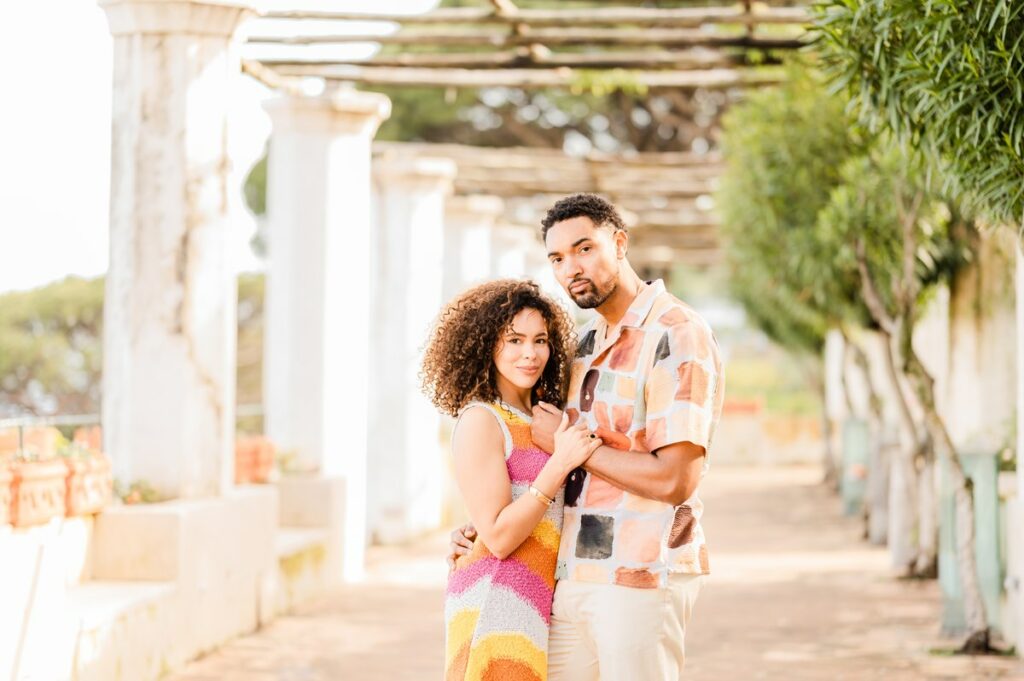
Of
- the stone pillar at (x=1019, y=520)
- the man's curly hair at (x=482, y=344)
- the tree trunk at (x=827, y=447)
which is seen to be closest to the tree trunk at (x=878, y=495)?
the stone pillar at (x=1019, y=520)

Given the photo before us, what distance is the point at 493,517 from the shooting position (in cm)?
364

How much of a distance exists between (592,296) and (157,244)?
4625 mm

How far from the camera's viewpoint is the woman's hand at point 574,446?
358 cm

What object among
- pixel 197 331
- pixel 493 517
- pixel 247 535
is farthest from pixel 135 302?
pixel 493 517

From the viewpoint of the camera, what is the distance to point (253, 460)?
9.88 m

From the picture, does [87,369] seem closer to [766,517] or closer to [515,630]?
[766,517]

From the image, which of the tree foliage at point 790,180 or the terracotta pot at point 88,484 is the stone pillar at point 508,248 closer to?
the tree foliage at point 790,180

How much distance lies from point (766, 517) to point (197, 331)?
35.9ft

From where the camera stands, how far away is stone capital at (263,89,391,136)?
11.2 m

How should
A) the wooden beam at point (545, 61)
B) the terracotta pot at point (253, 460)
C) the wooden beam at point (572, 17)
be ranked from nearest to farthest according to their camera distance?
the terracotta pot at point (253, 460)
the wooden beam at point (572, 17)
the wooden beam at point (545, 61)

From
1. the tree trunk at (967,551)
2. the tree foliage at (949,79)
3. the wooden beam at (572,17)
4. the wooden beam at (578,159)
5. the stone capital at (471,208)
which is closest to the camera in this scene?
the tree foliage at (949,79)

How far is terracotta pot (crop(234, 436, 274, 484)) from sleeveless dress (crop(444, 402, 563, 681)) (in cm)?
604

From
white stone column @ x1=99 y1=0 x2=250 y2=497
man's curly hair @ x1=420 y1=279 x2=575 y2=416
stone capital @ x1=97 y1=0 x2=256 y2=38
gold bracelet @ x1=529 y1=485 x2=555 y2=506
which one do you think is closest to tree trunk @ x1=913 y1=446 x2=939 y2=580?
white stone column @ x1=99 y1=0 x2=250 y2=497

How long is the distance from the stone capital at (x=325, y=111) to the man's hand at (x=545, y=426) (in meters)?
7.74
